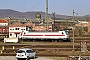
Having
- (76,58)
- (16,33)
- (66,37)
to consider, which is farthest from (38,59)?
(16,33)

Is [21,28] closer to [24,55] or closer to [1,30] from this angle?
[1,30]

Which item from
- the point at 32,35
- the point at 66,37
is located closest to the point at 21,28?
the point at 32,35

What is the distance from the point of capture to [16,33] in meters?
70.0

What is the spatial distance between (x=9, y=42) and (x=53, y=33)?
485 inches

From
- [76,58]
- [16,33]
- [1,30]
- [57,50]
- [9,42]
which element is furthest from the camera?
[1,30]

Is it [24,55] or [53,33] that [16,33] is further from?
[24,55]

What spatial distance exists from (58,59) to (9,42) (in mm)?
26810

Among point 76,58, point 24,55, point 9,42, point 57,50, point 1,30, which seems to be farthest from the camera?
point 1,30

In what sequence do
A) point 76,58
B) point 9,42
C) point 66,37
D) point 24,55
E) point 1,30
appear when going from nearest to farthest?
point 76,58 < point 24,55 < point 9,42 < point 66,37 < point 1,30

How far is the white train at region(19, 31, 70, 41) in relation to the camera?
60.7 meters

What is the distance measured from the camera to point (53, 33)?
62.1 meters

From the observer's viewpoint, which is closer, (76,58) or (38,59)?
(76,58)

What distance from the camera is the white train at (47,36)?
199 feet

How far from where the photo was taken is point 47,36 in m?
61.5
